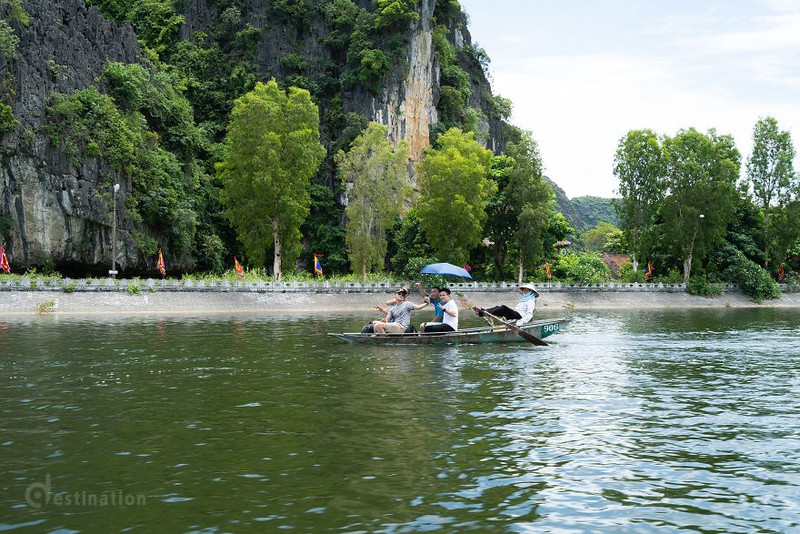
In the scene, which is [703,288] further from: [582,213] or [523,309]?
[582,213]

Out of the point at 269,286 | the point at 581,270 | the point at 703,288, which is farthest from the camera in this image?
the point at 581,270

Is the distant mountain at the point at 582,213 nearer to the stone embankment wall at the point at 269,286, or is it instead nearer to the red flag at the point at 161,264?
the stone embankment wall at the point at 269,286

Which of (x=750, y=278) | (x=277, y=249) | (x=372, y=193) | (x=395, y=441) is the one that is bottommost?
(x=395, y=441)

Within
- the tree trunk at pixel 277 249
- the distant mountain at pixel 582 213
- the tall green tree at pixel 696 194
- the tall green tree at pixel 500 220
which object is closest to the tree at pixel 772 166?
the tall green tree at pixel 696 194

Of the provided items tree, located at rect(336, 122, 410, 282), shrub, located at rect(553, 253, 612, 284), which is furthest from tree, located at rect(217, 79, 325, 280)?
shrub, located at rect(553, 253, 612, 284)

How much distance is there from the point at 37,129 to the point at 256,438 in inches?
1954

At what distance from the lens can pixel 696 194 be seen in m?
74.5

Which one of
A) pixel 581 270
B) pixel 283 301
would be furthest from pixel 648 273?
pixel 283 301

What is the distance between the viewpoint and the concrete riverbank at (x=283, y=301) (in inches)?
1853

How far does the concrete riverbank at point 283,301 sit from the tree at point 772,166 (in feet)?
33.8

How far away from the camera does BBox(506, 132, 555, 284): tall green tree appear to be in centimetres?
7025

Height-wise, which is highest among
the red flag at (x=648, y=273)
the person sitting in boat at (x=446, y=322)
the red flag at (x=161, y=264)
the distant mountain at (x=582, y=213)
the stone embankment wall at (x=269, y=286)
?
the distant mountain at (x=582, y=213)

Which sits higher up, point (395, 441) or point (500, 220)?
point (500, 220)

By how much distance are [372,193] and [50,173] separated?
2718cm
